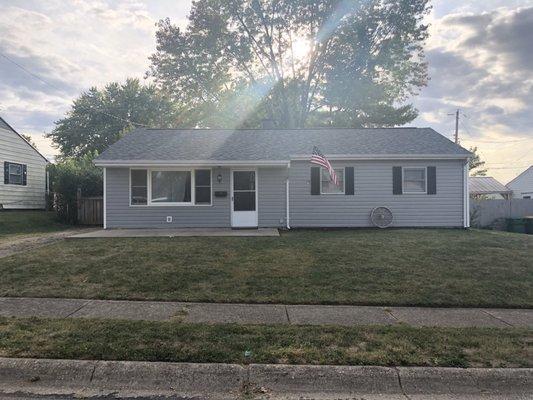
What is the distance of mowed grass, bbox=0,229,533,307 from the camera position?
7.27 m

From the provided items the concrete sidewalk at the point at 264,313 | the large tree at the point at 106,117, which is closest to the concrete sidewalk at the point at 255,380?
the concrete sidewalk at the point at 264,313

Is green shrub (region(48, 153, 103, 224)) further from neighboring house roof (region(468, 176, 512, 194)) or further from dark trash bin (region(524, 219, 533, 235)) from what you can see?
neighboring house roof (region(468, 176, 512, 194))

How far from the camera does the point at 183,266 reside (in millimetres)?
8898

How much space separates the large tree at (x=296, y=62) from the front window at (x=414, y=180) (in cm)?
1683

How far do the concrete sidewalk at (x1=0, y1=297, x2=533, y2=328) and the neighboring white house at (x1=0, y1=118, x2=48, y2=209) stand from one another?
15674 mm

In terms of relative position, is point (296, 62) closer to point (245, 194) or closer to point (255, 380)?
point (245, 194)

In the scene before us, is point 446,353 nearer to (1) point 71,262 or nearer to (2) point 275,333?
(2) point 275,333

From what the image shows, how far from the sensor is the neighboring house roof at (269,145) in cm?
1505

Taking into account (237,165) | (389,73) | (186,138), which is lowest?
(237,165)

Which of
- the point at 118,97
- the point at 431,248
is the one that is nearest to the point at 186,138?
the point at 431,248

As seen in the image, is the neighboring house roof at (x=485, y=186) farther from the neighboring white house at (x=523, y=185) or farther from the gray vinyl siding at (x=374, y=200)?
the gray vinyl siding at (x=374, y=200)

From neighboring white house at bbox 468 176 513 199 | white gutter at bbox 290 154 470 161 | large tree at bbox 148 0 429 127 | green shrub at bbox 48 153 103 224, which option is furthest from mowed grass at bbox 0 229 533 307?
neighboring white house at bbox 468 176 513 199

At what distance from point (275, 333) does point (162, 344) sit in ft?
4.41

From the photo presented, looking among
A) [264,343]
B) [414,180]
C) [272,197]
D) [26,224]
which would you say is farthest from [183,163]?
[264,343]
